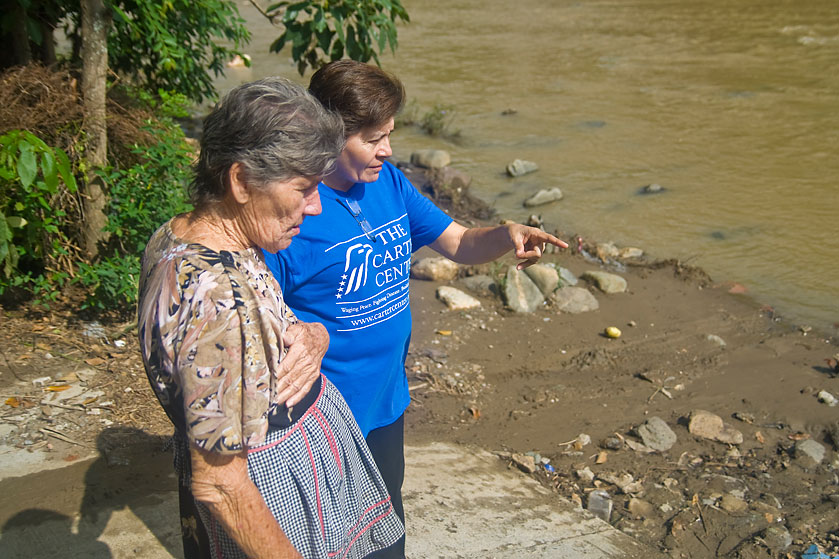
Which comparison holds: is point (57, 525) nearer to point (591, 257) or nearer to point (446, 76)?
point (591, 257)

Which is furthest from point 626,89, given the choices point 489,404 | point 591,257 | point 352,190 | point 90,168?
point 352,190

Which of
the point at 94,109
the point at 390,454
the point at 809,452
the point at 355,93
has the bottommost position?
the point at 809,452

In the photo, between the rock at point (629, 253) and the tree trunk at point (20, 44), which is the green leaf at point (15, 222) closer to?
the tree trunk at point (20, 44)

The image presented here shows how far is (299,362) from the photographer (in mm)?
1766

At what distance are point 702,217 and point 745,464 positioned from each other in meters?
4.06

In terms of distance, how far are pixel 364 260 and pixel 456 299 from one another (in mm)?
3165

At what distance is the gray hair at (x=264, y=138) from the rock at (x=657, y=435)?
299 centimetres

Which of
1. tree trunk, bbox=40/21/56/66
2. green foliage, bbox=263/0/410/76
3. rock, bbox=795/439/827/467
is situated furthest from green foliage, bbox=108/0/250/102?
rock, bbox=795/439/827/467

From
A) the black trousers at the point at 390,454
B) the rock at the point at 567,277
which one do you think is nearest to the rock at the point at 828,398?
the rock at the point at 567,277

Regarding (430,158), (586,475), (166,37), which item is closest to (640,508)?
(586,475)

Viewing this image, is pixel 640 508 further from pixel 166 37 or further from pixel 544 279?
pixel 166 37

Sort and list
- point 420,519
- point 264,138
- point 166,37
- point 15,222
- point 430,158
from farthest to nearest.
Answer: point 430,158, point 166,37, point 15,222, point 420,519, point 264,138

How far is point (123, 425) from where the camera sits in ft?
11.2

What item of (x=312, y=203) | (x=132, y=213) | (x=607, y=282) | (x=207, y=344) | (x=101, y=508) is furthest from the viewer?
(x=607, y=282)
